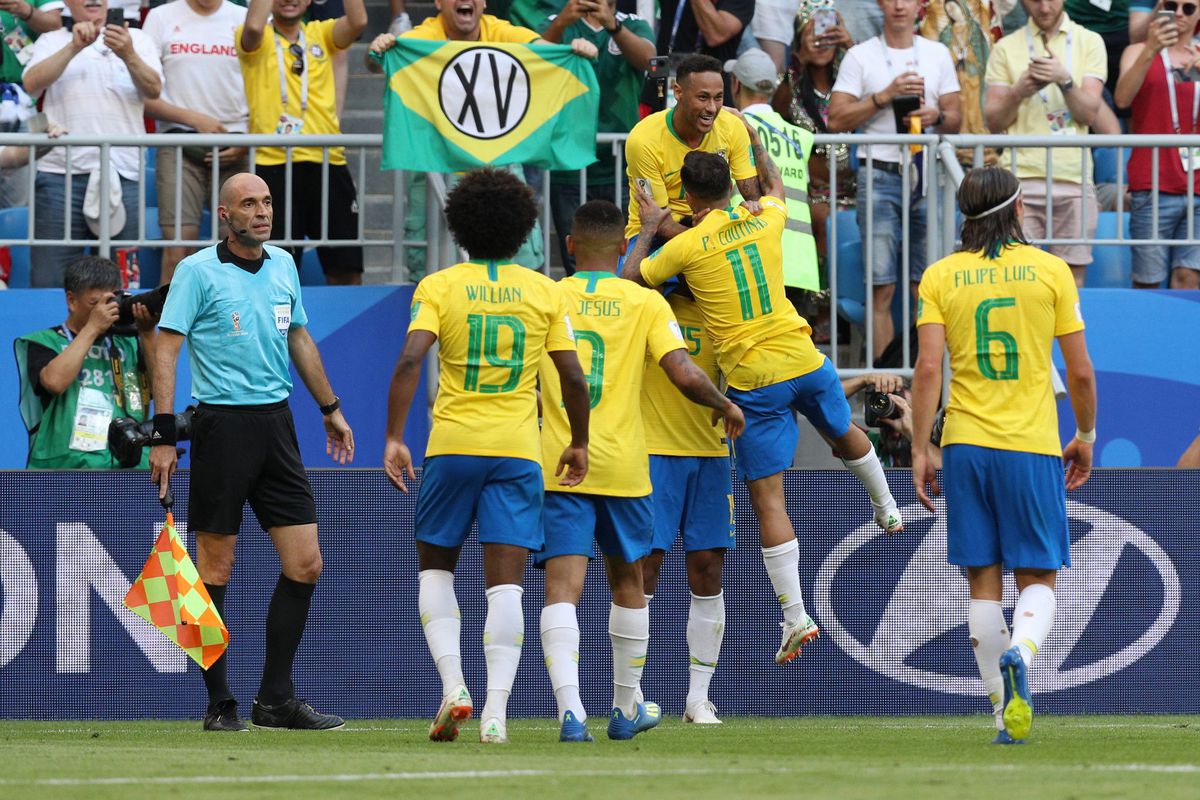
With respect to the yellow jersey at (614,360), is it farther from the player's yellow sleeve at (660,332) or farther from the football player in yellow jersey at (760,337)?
the football player in yellow jersey at (760,337)

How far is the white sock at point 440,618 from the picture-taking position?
23.9 feet

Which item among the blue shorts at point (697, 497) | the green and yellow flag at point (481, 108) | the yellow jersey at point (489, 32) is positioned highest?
the yellow jersey at point (489, 32)

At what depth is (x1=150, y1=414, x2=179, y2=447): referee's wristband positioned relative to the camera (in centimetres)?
794

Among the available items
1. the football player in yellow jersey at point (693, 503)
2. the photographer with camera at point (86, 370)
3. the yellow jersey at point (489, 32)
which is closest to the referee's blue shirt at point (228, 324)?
the photographer with camera at point (86, 370)

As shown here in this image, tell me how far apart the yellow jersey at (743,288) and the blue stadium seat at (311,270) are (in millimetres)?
3013

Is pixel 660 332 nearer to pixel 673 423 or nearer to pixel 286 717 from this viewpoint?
pixel 673 423

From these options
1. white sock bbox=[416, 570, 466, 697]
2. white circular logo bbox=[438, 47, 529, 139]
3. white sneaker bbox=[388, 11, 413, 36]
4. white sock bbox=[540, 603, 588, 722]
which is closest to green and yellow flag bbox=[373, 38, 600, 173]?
white circular logo bbox=[438, 47, 529, 139]

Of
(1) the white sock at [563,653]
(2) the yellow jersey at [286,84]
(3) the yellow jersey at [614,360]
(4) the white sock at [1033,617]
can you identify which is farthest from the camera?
(2) the yellow jersey at [286,84]

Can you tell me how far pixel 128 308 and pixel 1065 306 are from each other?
15.4 feet

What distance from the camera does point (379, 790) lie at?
538 cm

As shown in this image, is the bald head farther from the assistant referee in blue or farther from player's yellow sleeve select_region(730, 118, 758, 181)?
player's yellow sleeve select_region(730, 118, 758, 181)

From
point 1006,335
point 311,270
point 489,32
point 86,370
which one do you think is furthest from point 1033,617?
point 311,270

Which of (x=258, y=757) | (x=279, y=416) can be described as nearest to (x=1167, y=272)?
(x=279, y=416)

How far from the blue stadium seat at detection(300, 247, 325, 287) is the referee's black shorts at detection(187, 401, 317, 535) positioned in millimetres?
3165
